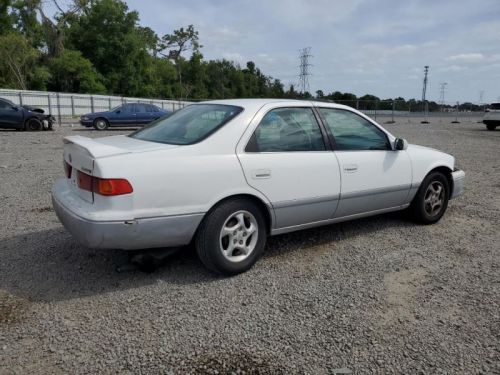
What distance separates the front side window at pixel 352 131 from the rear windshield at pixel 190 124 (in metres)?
1.05

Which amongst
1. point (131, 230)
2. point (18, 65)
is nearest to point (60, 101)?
point (18, 65)

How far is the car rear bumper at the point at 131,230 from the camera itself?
10.3 ft

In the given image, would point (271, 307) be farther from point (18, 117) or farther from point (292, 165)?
point (18, 117)

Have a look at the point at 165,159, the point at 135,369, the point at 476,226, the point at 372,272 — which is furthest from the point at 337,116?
the point at 135,369

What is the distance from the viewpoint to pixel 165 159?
129 inches

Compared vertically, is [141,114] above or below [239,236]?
above

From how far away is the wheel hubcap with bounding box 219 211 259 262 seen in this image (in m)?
3.60

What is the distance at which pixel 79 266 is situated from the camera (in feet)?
12.6

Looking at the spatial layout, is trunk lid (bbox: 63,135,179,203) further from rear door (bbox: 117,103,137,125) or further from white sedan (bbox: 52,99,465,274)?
rear door (bbox: 117,103,137,125)

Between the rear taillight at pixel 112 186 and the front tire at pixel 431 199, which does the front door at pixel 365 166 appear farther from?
the rear taillight at pixel 112 186

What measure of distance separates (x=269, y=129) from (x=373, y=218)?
7.46ft

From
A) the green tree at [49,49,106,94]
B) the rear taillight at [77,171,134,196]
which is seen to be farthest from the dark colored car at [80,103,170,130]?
the green tree at [49,49,106,94]

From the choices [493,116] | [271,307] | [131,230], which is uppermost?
[493,116]

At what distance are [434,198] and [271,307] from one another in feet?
9.75
